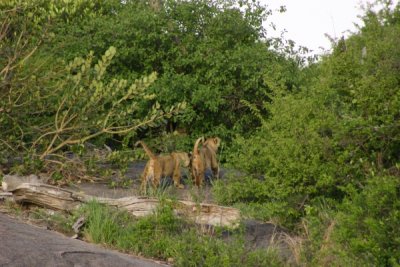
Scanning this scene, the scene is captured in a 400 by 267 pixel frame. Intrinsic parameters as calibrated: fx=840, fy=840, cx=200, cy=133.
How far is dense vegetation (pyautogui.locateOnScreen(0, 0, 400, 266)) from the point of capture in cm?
923

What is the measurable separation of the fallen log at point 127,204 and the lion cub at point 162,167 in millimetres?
1358

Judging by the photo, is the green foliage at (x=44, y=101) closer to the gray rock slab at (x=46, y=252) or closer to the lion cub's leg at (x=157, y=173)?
the lion cub's leg at (x=157, y=173)

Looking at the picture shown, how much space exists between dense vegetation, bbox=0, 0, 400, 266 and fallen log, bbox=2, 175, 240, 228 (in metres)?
0.37

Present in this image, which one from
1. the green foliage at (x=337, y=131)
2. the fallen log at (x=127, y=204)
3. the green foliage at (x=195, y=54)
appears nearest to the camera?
the fallen log at (x=127, y=204)

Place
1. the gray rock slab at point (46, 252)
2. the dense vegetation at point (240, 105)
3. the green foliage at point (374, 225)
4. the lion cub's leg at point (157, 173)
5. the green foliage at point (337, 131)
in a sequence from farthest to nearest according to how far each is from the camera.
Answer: the lion cub's leg at point (157, 173) → the green foliage at point (337, 131) → the dense vegetation at point (240, 105) → the green foliage at point (374, 225) → the gray rock slab at point (46, 252)

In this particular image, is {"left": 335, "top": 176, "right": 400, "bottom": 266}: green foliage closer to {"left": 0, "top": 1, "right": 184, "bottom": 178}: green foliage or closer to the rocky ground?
the rocky ground

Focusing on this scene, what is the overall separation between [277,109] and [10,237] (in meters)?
4.73

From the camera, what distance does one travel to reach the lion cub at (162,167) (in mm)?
11781

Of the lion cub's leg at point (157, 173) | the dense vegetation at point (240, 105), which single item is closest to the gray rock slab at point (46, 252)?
the dense vegetation at point (240, 105)

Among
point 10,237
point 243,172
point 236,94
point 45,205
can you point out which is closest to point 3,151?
point 45,205

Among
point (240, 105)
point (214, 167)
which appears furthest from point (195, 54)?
point (214, 167)

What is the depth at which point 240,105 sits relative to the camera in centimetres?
1653

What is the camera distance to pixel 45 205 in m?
10.0

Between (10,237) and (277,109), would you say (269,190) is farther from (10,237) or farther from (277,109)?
(10,237)
